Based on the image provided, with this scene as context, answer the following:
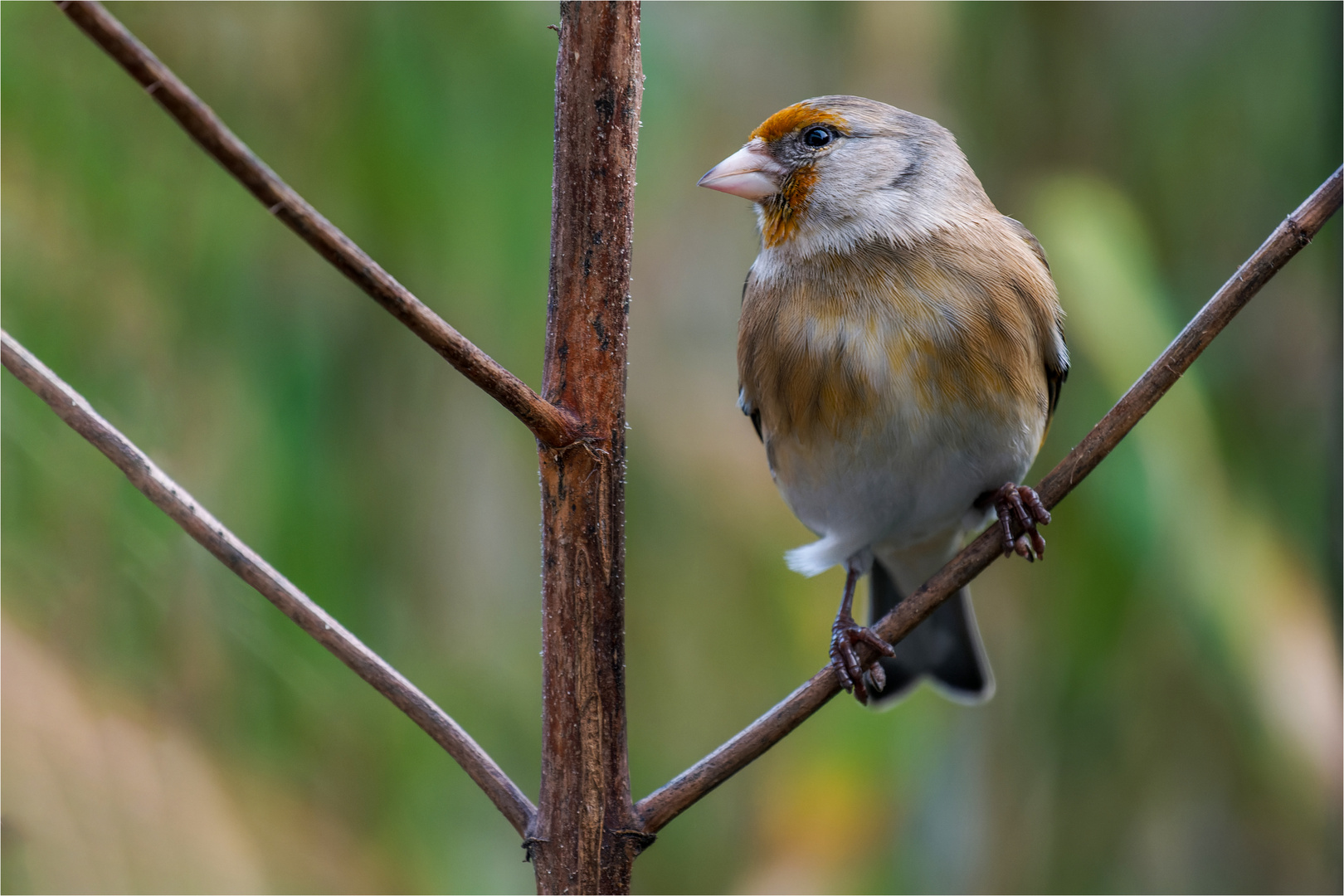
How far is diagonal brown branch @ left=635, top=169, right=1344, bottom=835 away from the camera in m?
1.04

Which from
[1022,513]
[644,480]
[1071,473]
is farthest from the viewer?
[644,480]

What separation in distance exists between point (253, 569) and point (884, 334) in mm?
956

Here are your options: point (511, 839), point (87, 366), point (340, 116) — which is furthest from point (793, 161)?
point (511, 839)

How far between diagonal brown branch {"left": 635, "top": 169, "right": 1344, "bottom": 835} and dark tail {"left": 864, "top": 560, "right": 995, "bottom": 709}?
0.84m

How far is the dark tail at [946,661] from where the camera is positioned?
2.01 meters

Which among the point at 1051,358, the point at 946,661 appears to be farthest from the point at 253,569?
the point at 946,661

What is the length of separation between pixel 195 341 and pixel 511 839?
107 centimetres

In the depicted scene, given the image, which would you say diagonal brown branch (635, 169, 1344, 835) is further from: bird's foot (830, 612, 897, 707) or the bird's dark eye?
the bird's dark eye

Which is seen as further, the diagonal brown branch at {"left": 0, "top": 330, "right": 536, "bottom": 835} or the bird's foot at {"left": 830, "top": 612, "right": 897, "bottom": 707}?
the bird's foot at {"left": 830, "top": 612, "right": 897, "bottom": 707}

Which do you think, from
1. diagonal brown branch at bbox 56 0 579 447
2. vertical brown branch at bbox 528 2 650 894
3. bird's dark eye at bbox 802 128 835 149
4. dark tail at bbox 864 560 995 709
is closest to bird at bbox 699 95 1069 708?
bird's dark eye at bbox 802 128 835 149

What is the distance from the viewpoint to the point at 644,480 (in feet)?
6.88

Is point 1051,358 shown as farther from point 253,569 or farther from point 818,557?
point 253,569

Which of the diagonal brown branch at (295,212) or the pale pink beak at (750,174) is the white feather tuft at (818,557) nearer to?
the pale pink beak at (750,174)

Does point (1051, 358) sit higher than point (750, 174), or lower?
lower
